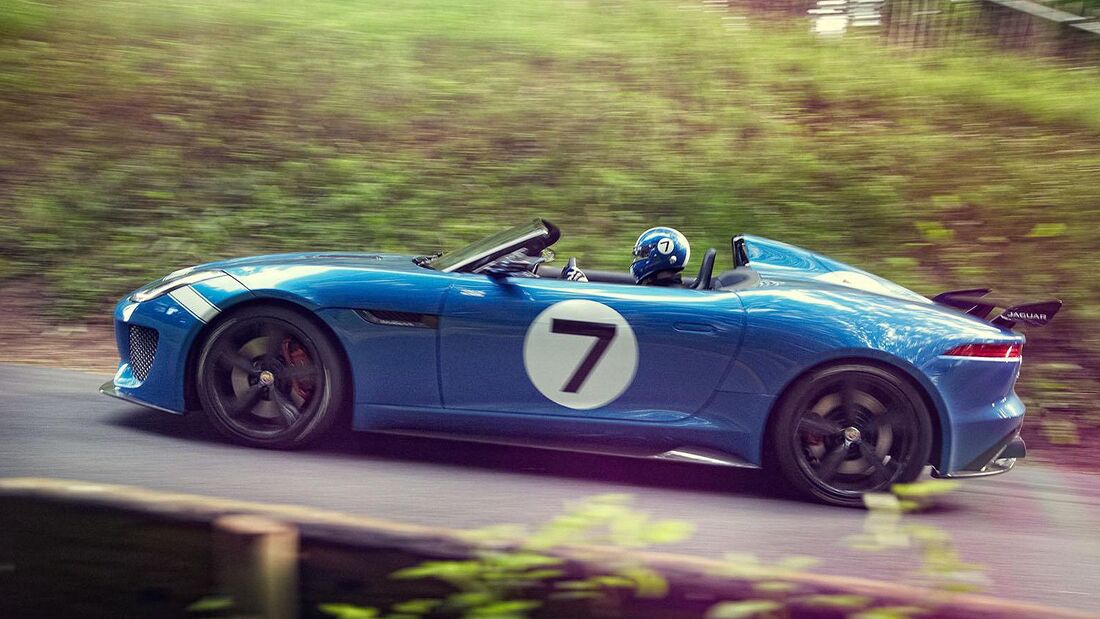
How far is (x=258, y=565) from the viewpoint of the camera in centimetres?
219

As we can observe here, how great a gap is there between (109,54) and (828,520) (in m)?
9.24

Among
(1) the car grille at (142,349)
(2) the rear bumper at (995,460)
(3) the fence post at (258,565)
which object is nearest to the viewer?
(3) the fence post at (258,565)

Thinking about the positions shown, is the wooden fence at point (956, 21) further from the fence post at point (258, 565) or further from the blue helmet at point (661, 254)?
the fence post at point (258, 565)

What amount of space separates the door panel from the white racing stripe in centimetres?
108

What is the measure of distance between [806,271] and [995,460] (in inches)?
49.4

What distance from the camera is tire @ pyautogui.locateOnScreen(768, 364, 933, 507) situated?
4711mm

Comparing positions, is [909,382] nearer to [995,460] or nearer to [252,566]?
[995,460]

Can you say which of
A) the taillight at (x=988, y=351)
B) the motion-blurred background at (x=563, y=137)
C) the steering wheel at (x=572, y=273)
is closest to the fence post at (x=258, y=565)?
the steering wheel at (x=572, y=273)

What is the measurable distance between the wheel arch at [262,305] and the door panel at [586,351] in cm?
46

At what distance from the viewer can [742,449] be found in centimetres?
476

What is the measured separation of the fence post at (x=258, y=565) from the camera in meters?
2.19

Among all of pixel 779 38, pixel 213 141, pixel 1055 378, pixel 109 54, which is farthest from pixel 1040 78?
pixel 109 54

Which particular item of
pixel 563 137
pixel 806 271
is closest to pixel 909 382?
pixel 806 271

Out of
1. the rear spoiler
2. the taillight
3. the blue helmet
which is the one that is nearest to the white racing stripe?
the blue helmet
